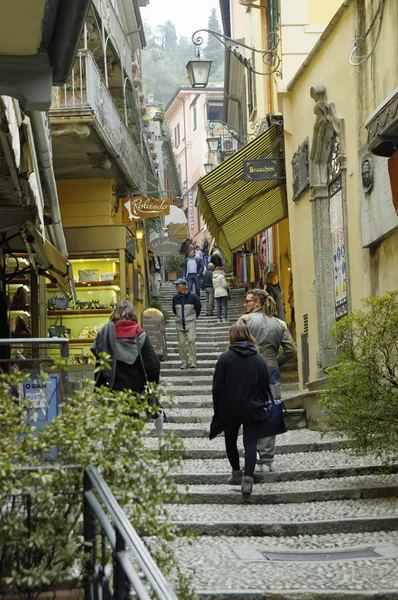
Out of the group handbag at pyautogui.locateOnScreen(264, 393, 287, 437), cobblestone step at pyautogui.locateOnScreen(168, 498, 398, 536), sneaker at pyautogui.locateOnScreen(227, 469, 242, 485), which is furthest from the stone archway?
cobblestone step at pyautogui.locateOnScreen(168, 498, 398, 536)

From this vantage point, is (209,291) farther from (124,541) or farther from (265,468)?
(124,541)

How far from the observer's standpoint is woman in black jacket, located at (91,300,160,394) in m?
11.6

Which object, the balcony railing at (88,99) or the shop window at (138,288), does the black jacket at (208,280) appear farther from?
the balcony railing at (88,99)

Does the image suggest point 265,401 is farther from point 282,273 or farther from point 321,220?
point 282,273

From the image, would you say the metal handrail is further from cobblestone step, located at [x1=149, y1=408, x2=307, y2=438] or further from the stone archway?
the stone archway

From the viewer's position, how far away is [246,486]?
10.3 meters

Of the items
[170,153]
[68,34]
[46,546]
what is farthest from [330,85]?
[170,153]

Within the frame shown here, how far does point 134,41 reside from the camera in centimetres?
3291

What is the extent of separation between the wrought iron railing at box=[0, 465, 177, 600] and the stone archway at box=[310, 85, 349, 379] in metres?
10.6

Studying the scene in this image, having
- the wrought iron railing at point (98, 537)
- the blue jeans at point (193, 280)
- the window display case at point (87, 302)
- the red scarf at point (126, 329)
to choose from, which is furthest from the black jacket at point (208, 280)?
the wrought iron railing at point (98, 537)

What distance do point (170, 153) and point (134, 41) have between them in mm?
26034

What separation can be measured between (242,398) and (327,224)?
639 cm

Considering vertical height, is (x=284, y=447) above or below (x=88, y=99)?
below

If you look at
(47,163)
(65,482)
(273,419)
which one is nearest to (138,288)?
(47,163)
